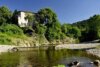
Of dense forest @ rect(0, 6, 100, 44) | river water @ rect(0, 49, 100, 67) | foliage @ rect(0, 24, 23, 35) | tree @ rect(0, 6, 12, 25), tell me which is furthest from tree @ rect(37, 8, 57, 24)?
river water @ rect(0, 49, 100, 67)

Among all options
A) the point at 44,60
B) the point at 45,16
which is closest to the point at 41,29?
the point at 45,16

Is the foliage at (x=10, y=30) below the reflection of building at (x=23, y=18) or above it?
below

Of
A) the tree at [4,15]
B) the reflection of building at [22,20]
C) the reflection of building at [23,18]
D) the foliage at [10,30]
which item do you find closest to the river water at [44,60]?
the foliage at [10,30]

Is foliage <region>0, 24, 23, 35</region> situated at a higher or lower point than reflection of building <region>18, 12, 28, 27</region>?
lower

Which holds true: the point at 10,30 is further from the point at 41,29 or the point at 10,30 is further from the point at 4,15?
the point at 41,29

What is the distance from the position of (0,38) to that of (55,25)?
50531mm

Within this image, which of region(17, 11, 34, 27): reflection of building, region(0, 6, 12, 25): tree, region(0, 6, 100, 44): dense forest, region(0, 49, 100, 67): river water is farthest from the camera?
region(17, 11, 34, 27): reflection of building

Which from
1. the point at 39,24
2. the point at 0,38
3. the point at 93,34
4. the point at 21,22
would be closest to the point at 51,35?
the point at 39,24

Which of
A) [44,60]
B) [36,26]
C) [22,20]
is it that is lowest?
[44,60]

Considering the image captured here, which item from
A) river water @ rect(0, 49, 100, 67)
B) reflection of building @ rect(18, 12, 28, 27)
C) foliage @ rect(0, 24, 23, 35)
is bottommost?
river water @ rect(0, 49, 100, 67)

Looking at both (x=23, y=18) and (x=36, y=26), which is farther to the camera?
(x=23, y=18)

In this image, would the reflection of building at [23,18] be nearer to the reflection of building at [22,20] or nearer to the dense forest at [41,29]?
the reflection of building at [22,20]

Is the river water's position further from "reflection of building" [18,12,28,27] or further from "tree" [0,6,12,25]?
"reflection of building" [18,12,28,27]

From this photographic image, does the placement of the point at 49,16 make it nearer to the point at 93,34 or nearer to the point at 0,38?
the point at 93,34
